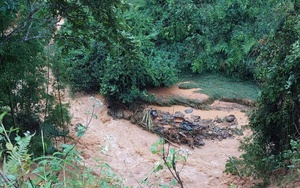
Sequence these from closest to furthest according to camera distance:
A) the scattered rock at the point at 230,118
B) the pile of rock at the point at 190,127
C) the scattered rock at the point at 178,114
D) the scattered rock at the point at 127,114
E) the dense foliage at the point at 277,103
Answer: the dense foliage at the point at 277,103 < the pile of rock at the point at 190,127 < the scattered rock at the point at 178,114 < the scattered rock at the point at 230,118 < the scattered rock at the point at 127,114

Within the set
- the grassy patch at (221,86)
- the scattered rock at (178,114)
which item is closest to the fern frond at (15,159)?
the scattered rock at (178,114)

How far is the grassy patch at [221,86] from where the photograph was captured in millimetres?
9273

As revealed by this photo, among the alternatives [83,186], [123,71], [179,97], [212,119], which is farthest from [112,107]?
[83,186]

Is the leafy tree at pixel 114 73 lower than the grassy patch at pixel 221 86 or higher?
higher

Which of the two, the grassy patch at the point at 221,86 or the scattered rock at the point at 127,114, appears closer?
the scattered rock at the point at 127,114

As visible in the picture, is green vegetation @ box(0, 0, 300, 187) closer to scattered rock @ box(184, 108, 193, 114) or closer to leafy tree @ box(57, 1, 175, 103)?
leafy tree @ box(57, 1, 175, 103)

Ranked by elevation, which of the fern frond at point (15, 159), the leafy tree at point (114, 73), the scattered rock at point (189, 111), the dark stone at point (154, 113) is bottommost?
the scattered rock at point (189, 111)

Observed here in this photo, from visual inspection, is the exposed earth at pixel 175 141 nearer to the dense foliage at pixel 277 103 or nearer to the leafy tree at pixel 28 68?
the dense foliage at pixel 277 103

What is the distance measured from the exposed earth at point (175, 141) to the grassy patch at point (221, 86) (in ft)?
0.92

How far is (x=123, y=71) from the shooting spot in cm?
874

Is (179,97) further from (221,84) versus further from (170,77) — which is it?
(221,84)

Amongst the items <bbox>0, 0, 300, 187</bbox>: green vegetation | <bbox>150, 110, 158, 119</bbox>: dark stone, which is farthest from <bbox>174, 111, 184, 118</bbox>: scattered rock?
<bbox>0, 0, 300, 187</bbox>: green vegetation

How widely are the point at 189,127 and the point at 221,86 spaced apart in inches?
101

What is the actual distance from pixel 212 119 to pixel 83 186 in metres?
6.83
